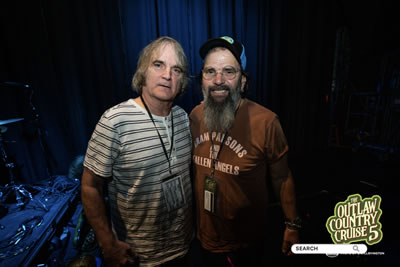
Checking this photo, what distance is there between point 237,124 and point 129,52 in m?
2.25

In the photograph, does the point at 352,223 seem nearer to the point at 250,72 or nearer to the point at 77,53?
the point at 250,72

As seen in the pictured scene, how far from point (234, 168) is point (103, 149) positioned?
2.60 feet

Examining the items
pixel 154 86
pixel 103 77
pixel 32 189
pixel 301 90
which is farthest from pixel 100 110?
pixel 301 90

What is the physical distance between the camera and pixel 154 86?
112 centimetres

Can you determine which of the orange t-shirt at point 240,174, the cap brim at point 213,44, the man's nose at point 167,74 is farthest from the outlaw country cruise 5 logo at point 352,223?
the man's nose at point 167,74

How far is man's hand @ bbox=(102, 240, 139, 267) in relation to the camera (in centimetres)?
98

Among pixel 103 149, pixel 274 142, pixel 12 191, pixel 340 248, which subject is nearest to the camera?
pixel 103 149

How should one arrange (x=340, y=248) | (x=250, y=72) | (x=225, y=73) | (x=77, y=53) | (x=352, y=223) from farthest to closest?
(x=250, y=72) → (x=77, y=53) → (x=340, y=248) → (x=352, y=223) → (x=225, y=73)

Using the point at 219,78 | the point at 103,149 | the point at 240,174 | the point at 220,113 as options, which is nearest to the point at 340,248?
the point at 240,174

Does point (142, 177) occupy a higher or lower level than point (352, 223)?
higher

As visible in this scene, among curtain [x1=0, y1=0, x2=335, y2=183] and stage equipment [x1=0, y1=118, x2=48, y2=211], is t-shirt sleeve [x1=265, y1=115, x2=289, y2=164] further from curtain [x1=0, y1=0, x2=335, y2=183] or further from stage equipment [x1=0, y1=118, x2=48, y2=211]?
stage equipment [x1=0, y1=118, x2=48, y2=211]

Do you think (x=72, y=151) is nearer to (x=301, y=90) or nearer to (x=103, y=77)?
(x=103, y=77)

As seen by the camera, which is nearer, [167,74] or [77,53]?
[167,74]

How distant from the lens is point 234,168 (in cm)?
117
